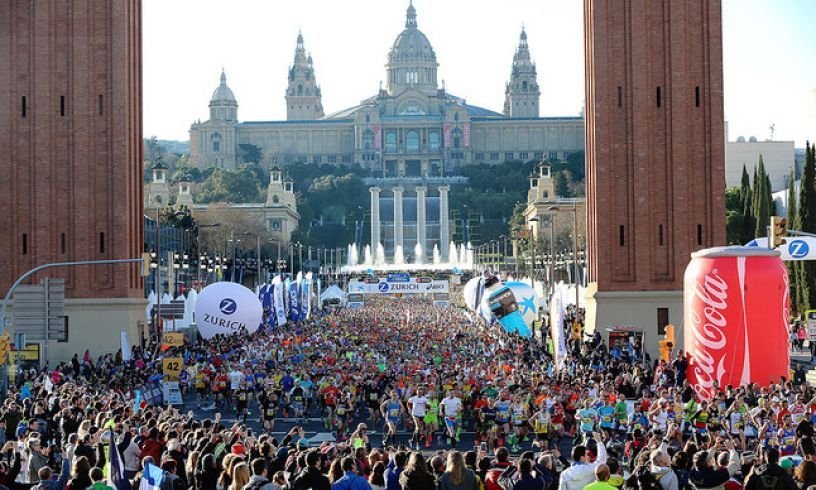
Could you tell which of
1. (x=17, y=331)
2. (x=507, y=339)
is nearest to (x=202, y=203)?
(x=507, y=339)

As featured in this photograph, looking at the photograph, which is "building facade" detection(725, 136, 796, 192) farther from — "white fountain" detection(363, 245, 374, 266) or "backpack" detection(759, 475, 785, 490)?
"backpack" detection(759, 475, 785, 490)

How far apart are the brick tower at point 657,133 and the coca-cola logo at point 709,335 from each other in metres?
14.1

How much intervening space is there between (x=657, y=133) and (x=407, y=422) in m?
19.8

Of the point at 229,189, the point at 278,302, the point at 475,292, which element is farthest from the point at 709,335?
the point at 229,189

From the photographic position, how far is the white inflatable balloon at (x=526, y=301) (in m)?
52.3

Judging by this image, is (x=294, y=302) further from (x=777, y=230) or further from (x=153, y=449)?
(x=153, y=449)

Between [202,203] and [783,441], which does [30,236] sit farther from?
[202,203]

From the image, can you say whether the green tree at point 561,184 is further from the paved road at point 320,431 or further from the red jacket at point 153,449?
the red jacket at point 153,449

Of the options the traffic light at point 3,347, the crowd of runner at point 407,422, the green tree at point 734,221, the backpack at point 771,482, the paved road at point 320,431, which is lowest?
the paved road at point 320,431

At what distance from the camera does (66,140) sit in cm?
4819

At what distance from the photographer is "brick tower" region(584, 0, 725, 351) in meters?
47.4

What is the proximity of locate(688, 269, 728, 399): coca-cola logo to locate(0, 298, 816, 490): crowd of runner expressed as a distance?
624 mm

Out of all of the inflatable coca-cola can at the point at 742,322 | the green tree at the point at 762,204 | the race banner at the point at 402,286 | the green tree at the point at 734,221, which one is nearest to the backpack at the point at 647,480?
the inflatable coca-cola can at the point at 742,322

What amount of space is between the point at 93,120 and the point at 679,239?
20.6 meters
